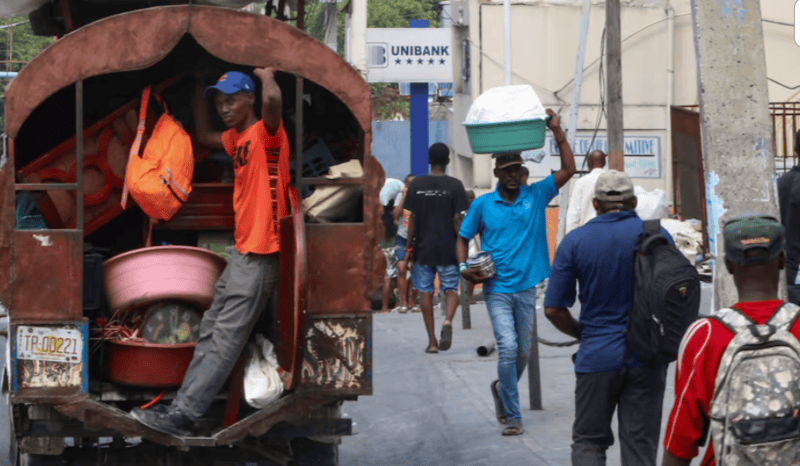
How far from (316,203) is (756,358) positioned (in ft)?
10.5

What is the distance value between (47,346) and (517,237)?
10.5 ft

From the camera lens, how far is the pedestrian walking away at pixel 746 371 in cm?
303

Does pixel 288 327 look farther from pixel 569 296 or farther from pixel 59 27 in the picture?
pixel 59 27

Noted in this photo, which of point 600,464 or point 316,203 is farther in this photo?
point 316,203

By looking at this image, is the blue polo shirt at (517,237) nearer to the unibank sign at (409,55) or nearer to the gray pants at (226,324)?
the gray pants at (226,324)

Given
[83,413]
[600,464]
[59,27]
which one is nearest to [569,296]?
[600,464]

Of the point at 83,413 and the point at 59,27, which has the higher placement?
the point at 59,27

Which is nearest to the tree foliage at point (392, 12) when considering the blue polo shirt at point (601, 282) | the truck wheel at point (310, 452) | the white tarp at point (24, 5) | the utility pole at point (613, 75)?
the utility pole at point (613, 75)

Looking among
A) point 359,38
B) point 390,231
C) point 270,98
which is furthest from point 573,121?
point 270,98

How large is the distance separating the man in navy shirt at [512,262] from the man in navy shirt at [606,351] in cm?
218

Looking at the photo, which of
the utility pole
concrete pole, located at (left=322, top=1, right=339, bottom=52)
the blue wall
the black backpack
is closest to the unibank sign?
concrete pole, located at (left=322, top=1, right=339, bottom=52)

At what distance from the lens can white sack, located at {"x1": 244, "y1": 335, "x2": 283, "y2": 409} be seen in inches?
216

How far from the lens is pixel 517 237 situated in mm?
7285

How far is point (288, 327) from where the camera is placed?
18.1 feet
